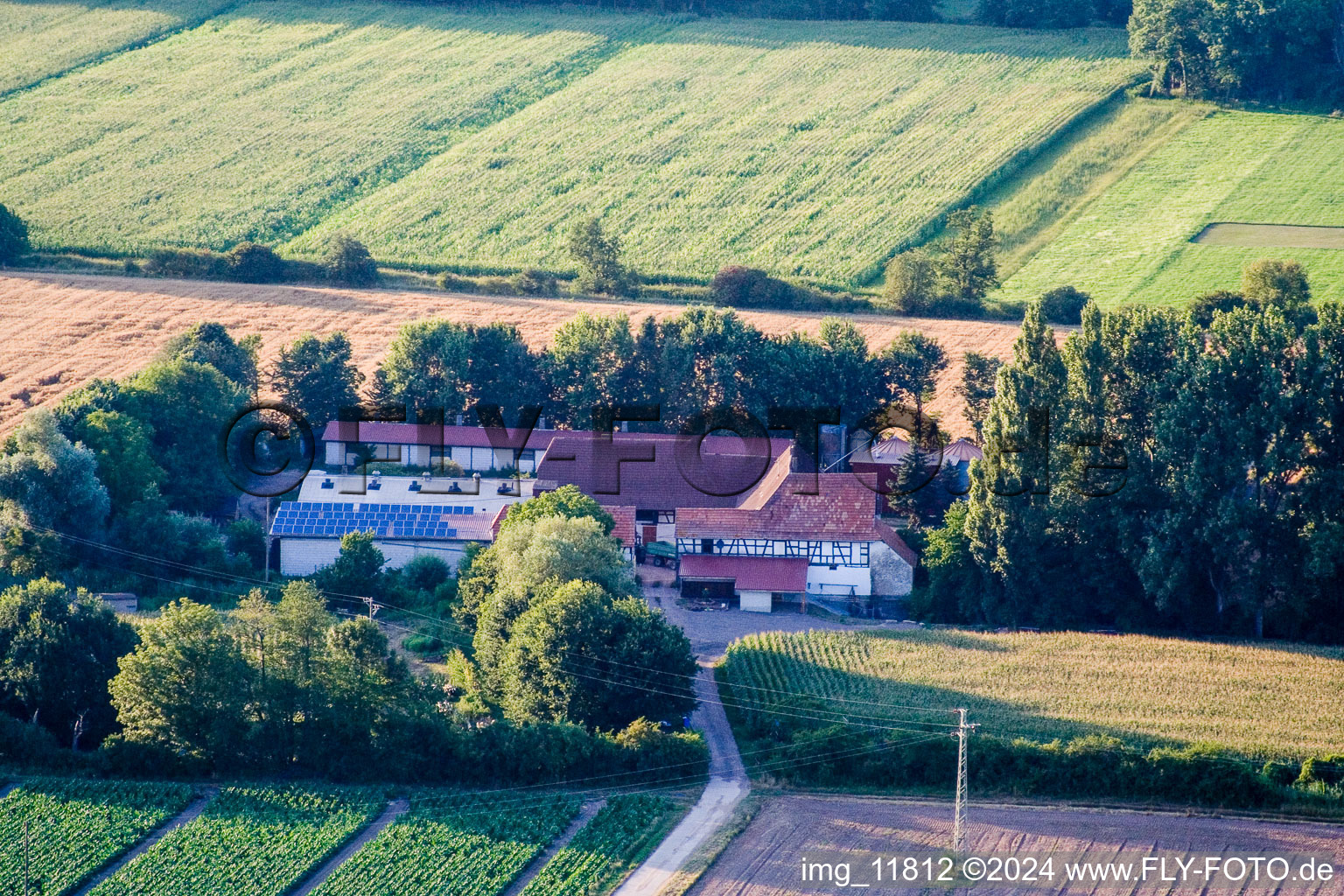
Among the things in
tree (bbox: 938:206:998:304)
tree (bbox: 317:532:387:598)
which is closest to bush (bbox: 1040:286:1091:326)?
tree (bbox: 938:206:998:304)

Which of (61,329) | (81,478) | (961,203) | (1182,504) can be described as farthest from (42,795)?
(961,203)

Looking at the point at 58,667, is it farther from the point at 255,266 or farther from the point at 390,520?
the point at 255,266

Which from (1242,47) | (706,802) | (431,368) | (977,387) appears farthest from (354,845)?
(1242,47)

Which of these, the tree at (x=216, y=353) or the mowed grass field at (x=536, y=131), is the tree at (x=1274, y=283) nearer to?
the mowed grass field at (x=536, y=131)

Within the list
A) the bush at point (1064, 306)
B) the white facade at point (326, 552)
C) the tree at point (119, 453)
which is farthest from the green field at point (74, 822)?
the bush at point (1064, 306)

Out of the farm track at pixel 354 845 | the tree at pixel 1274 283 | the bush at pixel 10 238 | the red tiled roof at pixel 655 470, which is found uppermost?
the bush at pixel 10 238

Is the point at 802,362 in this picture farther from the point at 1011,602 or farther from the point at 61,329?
the point at 61,329

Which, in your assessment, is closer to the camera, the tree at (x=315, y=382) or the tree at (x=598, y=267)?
the tree at (x=315, y=382)
